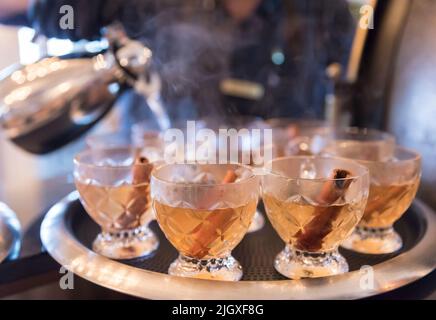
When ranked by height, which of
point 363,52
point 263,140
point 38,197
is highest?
point 363,52

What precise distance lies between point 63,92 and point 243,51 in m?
0.53

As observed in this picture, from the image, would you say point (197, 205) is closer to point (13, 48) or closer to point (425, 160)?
point (425, 160)

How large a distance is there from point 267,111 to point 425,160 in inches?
20.8

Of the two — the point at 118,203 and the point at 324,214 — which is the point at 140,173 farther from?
the point at 324,214

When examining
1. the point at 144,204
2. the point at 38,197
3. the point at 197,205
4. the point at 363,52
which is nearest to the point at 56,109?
the point at 38,197

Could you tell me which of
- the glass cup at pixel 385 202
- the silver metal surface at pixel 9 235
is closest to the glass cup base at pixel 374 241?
the glass cup at pixel 385 202

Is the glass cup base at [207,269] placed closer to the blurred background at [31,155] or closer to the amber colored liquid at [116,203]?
the amber colored liquid at [116,203]

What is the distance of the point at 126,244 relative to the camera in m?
0.60

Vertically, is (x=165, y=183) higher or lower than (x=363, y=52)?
lower

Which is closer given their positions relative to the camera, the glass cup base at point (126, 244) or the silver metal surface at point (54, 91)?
the glass cup base at point (126, 244)

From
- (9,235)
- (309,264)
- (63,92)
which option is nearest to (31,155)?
(63,92)

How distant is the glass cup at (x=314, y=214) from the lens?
0.51 m

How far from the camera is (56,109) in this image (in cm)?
79

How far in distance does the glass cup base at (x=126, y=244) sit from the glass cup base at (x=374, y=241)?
0.25 m
